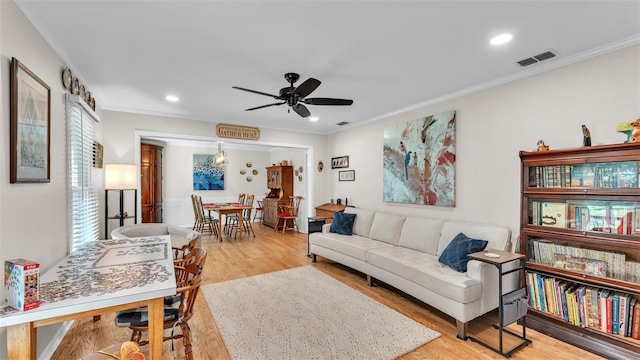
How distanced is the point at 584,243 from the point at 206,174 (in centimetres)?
817

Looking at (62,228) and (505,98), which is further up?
(505,98)

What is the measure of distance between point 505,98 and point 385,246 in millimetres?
2319

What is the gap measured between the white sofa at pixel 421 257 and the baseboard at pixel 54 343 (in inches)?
119

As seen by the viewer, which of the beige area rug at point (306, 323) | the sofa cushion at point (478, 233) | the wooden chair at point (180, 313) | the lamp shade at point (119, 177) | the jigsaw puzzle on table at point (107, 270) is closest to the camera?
the jigsaw puzzle on table at point (107, 270)

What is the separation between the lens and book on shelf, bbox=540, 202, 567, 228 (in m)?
2.54

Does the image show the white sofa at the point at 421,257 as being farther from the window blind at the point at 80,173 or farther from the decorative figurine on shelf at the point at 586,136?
the window blind at the point at 80,173

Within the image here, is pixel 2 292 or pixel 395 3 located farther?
pixel 395 3

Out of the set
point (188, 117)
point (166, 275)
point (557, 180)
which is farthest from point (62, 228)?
point (557, 180)

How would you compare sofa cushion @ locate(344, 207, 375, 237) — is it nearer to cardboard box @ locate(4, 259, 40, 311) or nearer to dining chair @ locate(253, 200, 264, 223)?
cardboard box @ locate(4, 259, 40, 311)

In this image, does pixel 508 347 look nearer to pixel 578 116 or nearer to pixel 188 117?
pixel 578 116

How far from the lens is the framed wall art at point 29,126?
5.36 feet

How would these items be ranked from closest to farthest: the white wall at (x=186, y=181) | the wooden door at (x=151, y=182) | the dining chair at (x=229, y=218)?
the wooden door at (x=151, y=182)
the dining chair at (x=229, y=218)
the white wall at (x=186, y=181)

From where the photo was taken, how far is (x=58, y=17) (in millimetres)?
1979

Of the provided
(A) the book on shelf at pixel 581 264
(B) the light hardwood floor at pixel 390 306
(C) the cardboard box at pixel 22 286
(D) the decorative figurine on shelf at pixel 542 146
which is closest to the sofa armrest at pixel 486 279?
(B) the light hardwood floor at pixel 390 306
